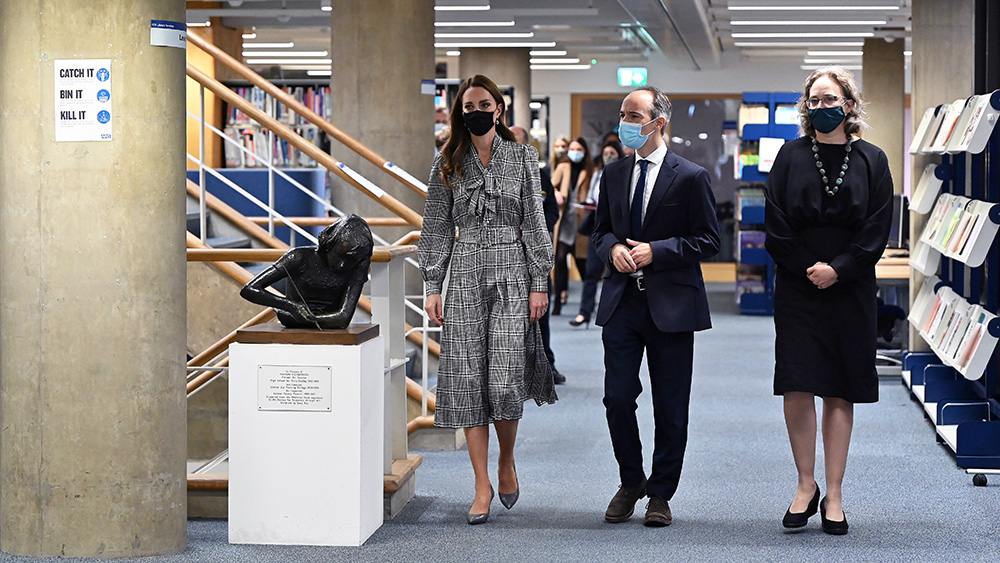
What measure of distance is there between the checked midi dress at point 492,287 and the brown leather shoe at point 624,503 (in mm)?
471

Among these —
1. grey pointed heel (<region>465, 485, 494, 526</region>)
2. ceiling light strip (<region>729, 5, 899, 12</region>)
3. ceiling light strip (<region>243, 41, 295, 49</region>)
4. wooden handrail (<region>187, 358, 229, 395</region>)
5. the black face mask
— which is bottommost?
grey pointed heel (<region>465, 485, 494, 526</region>)

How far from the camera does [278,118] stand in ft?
42.0

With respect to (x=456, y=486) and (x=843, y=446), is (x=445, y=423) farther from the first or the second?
(x=843, y=446)

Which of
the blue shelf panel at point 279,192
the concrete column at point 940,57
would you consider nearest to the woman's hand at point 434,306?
the blue shelf panel at point 279,192

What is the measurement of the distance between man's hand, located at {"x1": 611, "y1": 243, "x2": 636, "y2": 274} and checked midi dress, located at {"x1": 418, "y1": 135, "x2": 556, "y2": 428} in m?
0.23

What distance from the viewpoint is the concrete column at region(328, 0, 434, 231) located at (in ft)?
28.1

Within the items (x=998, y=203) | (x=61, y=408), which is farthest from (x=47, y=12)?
(x=998, y=203)

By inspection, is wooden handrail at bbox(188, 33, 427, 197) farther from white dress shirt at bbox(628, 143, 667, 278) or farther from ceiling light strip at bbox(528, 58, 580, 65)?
ceiling light strip at bbox(528, 58, 580, 65)

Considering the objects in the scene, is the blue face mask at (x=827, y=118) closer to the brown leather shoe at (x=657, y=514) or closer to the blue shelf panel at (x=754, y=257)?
the brown leather shoe at (x=657, y=514)

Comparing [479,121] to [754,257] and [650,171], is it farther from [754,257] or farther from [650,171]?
[754,257]

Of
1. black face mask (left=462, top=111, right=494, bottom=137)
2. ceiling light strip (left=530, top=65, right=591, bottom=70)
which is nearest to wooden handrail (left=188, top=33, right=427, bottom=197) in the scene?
black face mask (left=462, top=111, right=494, bottom=137)

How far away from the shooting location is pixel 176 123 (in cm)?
403

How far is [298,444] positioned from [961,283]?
4.35 metres

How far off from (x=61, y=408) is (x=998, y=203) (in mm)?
3802
